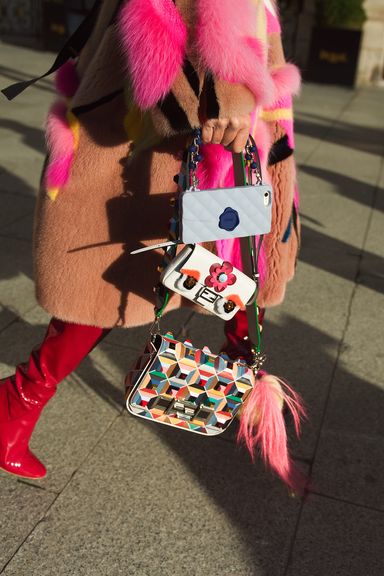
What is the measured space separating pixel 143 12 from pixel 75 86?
0.44m

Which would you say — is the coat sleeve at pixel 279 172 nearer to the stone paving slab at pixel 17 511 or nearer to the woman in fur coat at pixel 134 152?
the woman in fur coat at pixel 134 152

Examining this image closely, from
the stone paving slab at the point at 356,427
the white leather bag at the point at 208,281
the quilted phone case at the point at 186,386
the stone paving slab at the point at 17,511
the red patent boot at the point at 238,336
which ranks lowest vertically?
the stone paving slab at the point at 356,427

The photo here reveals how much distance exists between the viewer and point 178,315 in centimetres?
348

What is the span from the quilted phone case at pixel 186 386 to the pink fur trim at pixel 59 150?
0.54m

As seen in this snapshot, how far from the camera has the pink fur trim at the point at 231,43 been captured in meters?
1.59

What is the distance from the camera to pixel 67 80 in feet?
6.53

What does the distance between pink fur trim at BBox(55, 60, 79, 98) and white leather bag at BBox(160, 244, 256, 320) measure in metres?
0.62

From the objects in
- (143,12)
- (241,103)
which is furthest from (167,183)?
(143,12)

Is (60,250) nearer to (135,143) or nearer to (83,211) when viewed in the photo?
(83,211)

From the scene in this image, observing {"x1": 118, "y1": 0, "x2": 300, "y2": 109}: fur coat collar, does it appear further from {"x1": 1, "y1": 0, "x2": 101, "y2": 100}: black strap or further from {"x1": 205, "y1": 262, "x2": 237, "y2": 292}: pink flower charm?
{"x1": 205, "y1": 262, "x2": 237, "y2": 292}: pink flower charm

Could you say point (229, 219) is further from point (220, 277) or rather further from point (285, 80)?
point (285, 80)

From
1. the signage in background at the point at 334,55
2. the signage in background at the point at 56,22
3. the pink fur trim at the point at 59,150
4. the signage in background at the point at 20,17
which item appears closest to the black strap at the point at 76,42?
the pink fur trim at the point at 59,150

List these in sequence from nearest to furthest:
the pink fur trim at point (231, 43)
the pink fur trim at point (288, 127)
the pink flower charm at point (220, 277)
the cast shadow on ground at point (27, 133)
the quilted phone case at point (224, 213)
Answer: the pink fur trim at point (231, 43) < the quilted phone case at point (224, 213) < the pink flower charm at point (220, 277) < the pink fur trim at point (288, 127) < the cast shadow on ground at point (27, 133)

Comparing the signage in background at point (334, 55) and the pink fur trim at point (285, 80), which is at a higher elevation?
the pink fur trim at point (285, 80)
